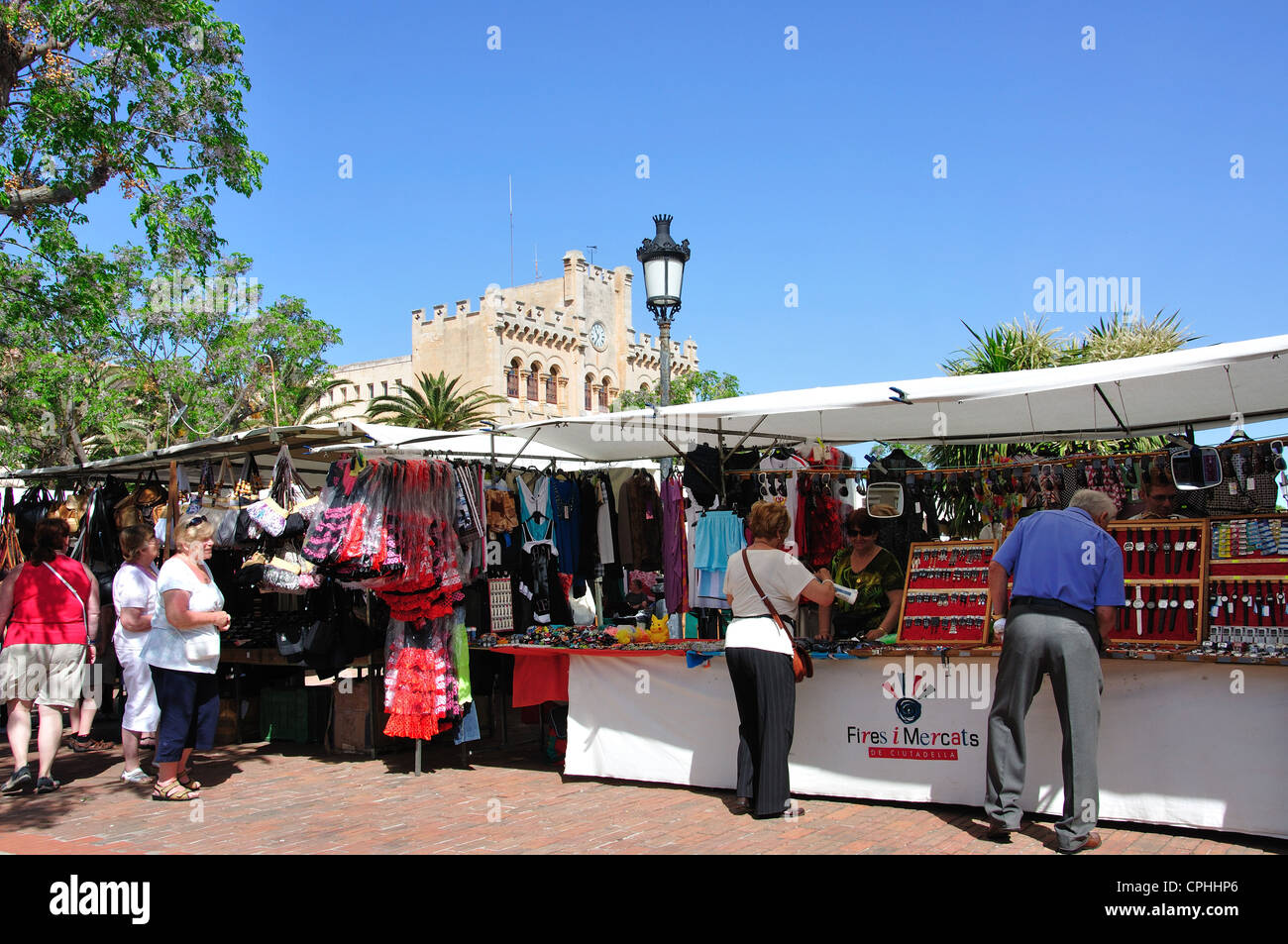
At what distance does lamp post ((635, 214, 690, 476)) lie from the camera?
8.70 metres

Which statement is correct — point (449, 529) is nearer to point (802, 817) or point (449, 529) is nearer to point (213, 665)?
point (213, 665)

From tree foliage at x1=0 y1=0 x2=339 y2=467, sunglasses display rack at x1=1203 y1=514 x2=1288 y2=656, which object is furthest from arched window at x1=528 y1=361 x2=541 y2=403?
sunglasses display rack at x1=1203 y1=514 x2=1288 y2=656

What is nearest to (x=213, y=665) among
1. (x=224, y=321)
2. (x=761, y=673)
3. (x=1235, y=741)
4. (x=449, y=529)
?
(x=449, y=529)

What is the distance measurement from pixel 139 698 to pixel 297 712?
6.23 feet

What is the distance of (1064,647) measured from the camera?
4.41 m

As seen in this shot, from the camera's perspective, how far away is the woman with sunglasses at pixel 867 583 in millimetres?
5988

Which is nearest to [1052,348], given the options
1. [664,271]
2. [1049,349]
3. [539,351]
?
[1049,349]

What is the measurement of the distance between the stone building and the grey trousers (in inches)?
1599

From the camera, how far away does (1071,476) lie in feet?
21.6

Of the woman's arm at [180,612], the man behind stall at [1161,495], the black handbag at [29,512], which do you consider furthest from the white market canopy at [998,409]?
the black handbag at [29,512]

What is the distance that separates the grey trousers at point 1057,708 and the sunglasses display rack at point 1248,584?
0.78m

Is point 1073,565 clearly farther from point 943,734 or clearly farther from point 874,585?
point 874,585

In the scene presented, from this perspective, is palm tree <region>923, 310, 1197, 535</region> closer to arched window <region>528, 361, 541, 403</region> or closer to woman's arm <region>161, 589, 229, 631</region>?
woman's arm <region>161, 589, 229, 631</region>
